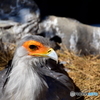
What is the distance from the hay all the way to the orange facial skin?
107 centimetres

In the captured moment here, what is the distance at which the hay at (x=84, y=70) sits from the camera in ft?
8.87

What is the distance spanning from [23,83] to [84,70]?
1402 millimetres

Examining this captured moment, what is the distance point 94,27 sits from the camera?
360 cm

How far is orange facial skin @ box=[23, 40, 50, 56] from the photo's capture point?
5.71 ft

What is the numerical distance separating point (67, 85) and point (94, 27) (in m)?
1.55

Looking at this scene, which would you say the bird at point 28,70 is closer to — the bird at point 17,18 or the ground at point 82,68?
the ground at point 82,68

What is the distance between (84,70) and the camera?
299 centimetres

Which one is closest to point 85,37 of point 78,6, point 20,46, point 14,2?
point 78,6

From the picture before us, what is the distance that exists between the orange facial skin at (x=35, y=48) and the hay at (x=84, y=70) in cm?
107

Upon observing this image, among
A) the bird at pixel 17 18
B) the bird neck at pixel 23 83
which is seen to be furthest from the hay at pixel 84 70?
the bird neck at pixel 23 83

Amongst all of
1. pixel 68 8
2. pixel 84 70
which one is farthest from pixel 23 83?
pixel 68 8

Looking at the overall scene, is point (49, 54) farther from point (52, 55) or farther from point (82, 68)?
point (82, 68)

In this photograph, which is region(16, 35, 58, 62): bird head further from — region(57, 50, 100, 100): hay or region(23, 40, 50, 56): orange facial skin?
region(57, 50, 100, 100): hay

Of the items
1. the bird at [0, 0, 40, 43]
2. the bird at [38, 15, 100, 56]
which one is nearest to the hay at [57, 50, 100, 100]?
the bird at [38, 15, 100, 56]
